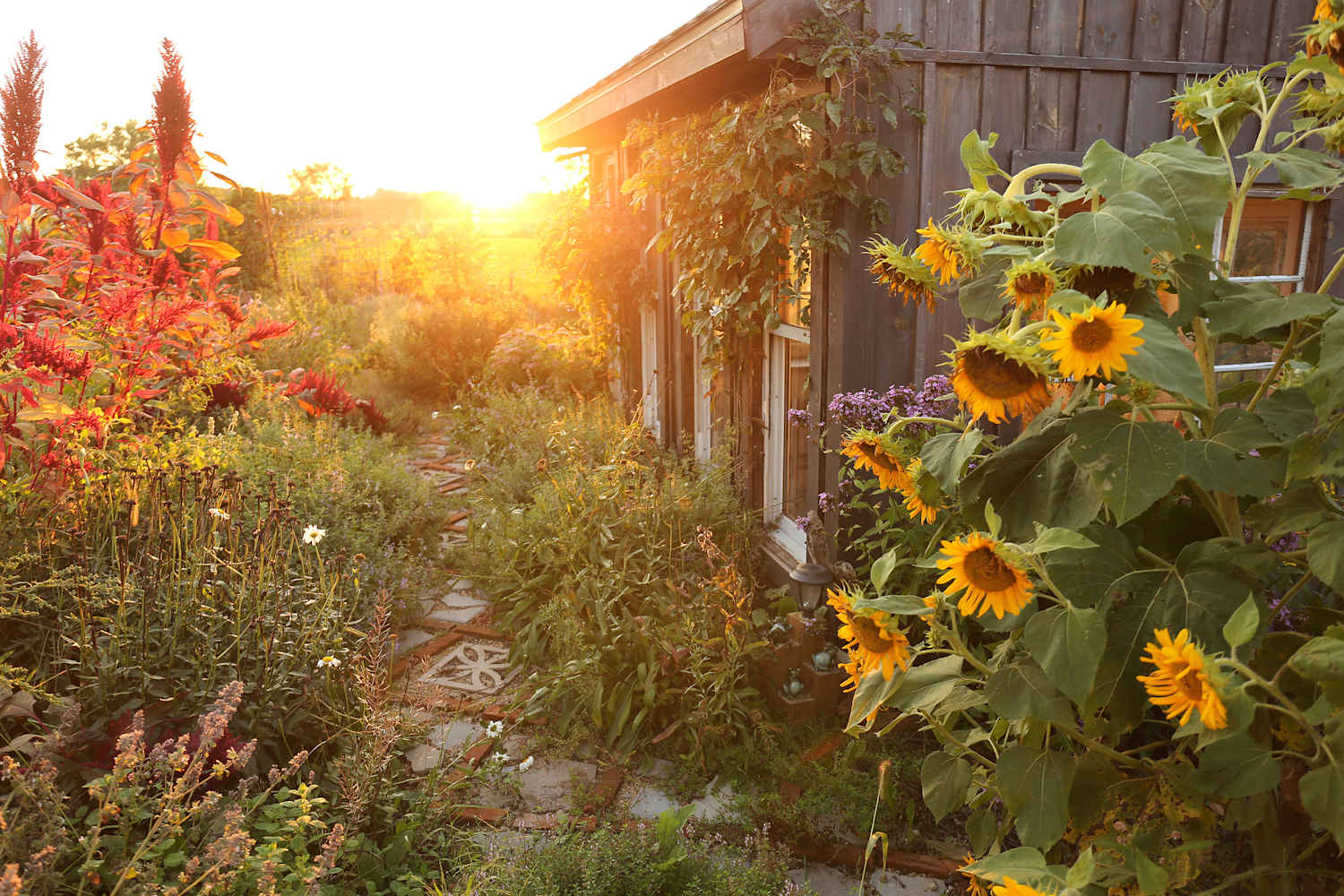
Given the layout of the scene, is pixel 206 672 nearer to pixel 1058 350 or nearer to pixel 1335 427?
pixel 1058 350

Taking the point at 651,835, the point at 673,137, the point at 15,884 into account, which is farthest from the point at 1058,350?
the point at 673,137

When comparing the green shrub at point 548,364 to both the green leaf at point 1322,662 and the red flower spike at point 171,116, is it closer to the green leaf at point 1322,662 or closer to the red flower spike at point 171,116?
the red flower spike at point 171,116

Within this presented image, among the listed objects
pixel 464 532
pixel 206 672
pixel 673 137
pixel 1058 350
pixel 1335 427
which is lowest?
pixel 464 532

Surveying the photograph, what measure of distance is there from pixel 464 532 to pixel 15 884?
14.1 feet

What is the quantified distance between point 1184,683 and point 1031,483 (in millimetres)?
334

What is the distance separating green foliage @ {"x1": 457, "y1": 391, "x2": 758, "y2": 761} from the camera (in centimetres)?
319

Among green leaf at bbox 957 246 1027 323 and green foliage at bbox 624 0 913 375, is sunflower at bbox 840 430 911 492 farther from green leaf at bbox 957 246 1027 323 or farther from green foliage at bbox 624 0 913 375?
green foliage at bbox 624 0 913 375

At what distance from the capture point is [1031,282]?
4.03ft

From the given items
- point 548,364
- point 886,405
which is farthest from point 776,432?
point 548,364

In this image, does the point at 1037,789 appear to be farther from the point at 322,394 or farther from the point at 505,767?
the point at 322,394

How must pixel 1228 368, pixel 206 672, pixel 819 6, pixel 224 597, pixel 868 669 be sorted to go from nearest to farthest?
pixel 868 669 → pixel 206 672 → pixel 224 597 → pixel 819 6 → pixel 1228 368

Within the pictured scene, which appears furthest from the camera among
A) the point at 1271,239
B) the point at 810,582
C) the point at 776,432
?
the point at 776,432

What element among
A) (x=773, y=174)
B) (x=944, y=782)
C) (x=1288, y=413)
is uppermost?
(x=773, y=174)

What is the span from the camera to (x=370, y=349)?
9.52m
